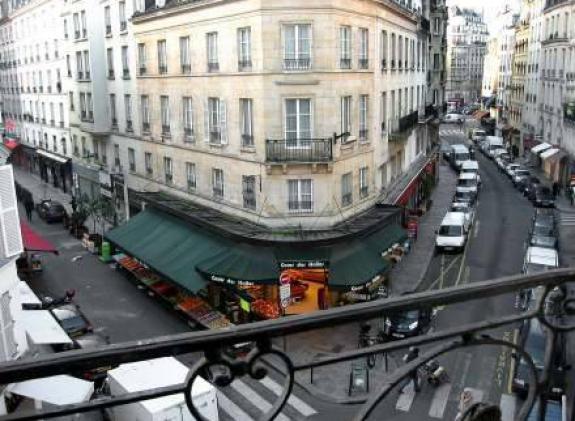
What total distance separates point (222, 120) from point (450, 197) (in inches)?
1102

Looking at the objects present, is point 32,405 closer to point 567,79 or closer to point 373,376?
point 373,376

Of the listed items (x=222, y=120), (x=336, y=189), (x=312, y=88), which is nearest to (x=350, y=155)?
(x=336, y=189)

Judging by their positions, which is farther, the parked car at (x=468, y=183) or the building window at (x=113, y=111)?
the parked car at (x=468, y=183)

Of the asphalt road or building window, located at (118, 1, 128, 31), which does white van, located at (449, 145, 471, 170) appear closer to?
the asphalt road

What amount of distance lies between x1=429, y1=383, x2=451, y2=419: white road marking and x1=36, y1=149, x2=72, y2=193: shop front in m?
38.4

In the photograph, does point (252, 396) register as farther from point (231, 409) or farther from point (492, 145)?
point (492, 145)

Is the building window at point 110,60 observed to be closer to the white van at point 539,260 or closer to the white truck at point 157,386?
the white truck at point 157,386

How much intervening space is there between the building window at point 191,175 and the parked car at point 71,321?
823cm

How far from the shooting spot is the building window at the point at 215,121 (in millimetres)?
24766

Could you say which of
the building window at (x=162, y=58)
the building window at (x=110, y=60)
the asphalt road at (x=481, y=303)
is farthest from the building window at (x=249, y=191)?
the building window at (x=110, y=60)

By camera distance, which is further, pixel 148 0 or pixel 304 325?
pixel 148 0

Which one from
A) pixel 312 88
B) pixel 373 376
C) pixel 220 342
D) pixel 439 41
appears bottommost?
pixel 373 376

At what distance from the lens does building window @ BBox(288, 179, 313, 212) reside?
76.3 ft

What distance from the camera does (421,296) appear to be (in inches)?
111
